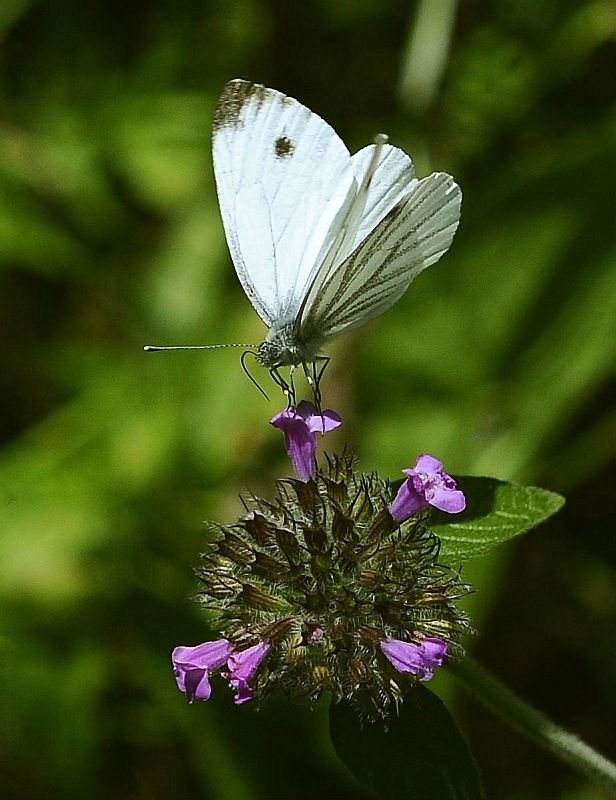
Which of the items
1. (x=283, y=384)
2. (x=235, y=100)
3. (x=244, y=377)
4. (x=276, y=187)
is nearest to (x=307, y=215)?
(x=276, y=187)

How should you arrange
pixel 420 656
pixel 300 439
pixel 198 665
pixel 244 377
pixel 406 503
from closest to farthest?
pixel 420 656, pixel 198 665, pixel 406 503, pixel 300 439, pixel 244 377

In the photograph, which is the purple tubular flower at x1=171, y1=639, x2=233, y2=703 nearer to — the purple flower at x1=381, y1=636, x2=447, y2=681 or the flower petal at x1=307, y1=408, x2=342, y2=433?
the purple flower at x1=381, y1=636, x2=447, y2=681

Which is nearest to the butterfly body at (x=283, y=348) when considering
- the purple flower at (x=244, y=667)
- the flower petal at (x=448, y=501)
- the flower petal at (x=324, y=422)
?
Answer: the flower petal at (x=324, y=422)

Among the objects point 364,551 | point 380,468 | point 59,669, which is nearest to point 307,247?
point 364,551

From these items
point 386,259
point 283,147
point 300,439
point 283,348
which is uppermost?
point 283,147

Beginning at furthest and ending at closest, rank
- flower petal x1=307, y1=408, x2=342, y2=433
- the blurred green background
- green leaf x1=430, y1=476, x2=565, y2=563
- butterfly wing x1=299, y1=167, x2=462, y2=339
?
the blurred green background, butterfly wing x1=299, y1=167, x2=462, y2=339, flower petal x1=307, y1=408, x2=342, y2=433, green leaf x1=430, y1=476, x2=565, y2=563

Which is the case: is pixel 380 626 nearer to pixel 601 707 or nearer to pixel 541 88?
pixel 601 707

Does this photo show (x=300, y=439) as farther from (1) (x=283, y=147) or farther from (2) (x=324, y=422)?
(1) (x=283, y=147)

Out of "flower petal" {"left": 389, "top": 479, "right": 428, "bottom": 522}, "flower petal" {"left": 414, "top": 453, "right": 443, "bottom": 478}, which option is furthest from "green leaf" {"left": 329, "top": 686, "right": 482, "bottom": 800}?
"flower petal" {"left": 414, "top": 453, "right": 443, "bottom": 478}
